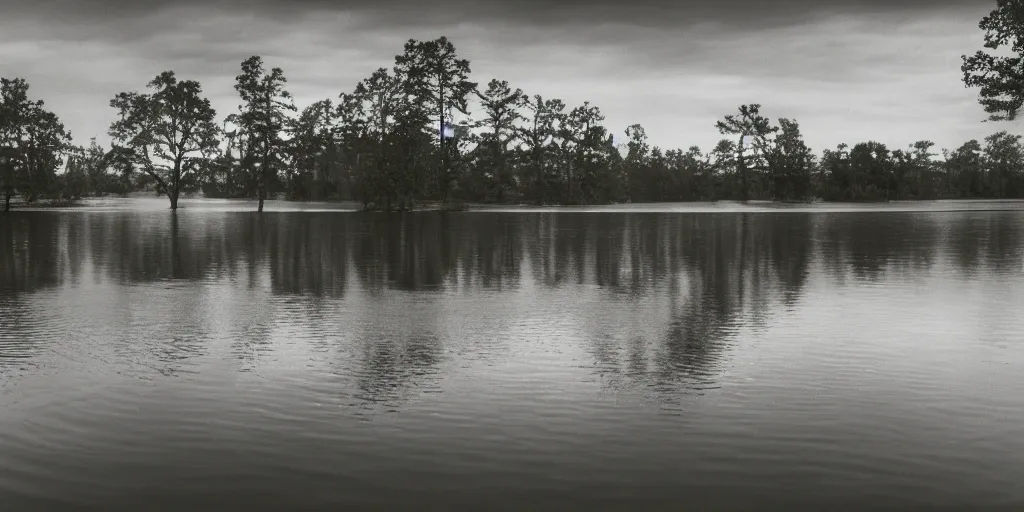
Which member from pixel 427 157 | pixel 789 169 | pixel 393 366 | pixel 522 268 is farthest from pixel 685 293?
pixel 789 169

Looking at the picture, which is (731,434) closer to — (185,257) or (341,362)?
(341,362)

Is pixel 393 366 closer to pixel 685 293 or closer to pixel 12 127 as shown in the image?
pixel 685 293

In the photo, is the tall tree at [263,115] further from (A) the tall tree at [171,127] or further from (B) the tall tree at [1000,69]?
(B) the tall tree at [1000,69]

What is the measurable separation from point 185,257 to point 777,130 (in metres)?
115

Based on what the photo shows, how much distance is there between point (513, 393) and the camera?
390 inches

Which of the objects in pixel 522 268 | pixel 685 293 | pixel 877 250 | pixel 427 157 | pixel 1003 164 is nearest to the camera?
pixel 685 293

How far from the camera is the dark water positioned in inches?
277

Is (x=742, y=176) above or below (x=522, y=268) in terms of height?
above

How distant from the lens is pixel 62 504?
6.68 meters

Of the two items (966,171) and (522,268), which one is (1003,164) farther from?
(522,268)

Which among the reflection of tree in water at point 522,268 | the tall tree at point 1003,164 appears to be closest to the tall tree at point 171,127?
the reflection of tree in water at point 522,268

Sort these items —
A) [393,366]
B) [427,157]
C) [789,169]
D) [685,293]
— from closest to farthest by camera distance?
[393,366] → [685,293] → [427,157] → [789,169]

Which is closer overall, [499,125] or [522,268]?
[522,268]

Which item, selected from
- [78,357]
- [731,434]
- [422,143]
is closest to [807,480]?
[731,434]
